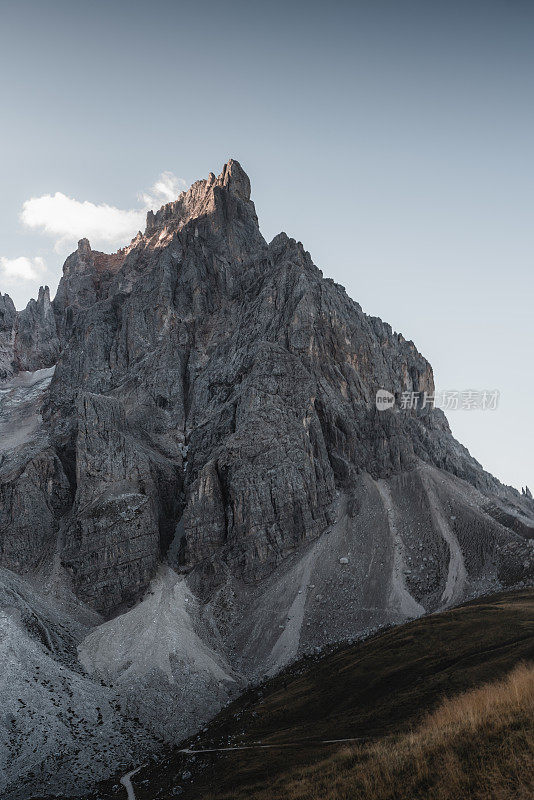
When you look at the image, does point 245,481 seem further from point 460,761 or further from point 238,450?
point 460,761

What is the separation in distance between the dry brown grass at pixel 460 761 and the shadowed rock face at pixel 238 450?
6972cm

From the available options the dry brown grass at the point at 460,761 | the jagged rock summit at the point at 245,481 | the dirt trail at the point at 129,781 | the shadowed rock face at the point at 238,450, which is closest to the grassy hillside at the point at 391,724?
the dry brown grass at the point at 460,761

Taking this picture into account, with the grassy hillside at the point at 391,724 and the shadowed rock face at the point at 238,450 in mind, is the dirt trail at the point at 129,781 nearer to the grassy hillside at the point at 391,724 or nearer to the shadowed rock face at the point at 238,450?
the grassy hillside at the point at 391,724

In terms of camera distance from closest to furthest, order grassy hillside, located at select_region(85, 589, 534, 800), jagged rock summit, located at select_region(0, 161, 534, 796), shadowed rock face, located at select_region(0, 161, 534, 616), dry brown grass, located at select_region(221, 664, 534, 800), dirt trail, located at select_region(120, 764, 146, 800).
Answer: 1. dry brown grass, located at select_region(221, 664, 534, 800)
2. grassy hillside, located at select_region(85, 589, 534, 800)
3. dirt trail, located at select_region(120, 764, 146, 800)
4. jagged rock summit, located at select_region(0, 161, 534, 796)
5. shadowed rock face, located at select_region(0, 161, 534, 616)

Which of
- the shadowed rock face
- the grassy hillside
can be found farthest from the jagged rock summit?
the grassy hillside

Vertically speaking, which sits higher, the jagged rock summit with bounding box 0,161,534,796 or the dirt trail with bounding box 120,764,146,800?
the jagged rock summit with bounding box 0,161,534,796

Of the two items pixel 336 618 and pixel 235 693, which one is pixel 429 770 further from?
pixel 336 618

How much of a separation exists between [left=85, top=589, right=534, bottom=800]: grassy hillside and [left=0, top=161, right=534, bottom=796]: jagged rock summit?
1653 cm

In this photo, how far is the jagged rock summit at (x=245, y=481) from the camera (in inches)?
3115

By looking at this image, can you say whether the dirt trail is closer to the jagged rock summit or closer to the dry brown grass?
the jagged rock summit

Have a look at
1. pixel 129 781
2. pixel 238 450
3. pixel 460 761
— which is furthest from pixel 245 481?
pixel 460 761

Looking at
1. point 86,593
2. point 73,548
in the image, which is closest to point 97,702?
point 86,593

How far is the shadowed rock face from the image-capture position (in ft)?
294

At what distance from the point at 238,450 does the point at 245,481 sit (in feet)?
25.7
